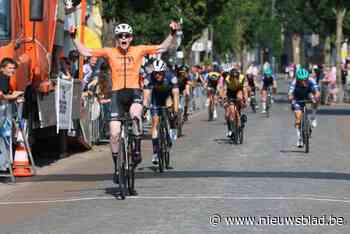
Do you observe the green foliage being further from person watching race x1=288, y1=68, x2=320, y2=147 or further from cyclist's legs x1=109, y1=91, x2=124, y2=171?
cyclist's legs x1=109, y1=91, x2=124, y2=171

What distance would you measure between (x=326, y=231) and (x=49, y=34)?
9.20 m

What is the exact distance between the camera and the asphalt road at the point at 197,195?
11688 millimetres

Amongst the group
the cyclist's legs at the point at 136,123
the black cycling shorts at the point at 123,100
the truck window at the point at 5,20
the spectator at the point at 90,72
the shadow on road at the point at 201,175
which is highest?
the truck window at the point at 5,20

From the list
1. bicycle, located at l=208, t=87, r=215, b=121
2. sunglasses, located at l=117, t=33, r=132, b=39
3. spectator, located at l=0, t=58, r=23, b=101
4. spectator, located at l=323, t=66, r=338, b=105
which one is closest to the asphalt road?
spectator, located at l=0, t=58, r=23, b=101

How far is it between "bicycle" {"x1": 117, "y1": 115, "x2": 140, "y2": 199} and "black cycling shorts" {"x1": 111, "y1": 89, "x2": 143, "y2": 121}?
0.11 metres

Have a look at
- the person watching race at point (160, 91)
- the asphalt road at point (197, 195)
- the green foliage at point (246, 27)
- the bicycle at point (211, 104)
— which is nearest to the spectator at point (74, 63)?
the asphalt road at point (197, 195)

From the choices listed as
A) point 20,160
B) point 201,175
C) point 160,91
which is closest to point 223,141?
point 160,91

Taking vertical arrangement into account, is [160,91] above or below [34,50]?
below

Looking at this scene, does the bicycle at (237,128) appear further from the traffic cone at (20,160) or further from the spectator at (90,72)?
the traffic cone at (20,160)

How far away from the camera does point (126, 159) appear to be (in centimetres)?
1420

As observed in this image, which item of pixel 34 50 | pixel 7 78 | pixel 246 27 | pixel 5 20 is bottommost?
pixel 7 78

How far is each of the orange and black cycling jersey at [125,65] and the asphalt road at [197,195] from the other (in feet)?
4.40

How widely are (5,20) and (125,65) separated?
3.97 m

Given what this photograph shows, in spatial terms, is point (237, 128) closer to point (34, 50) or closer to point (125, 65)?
point (34, 50)
